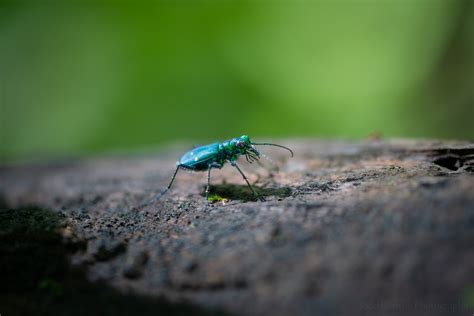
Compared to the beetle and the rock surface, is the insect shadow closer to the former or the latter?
the rock surface

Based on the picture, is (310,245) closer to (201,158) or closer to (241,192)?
(241,192)

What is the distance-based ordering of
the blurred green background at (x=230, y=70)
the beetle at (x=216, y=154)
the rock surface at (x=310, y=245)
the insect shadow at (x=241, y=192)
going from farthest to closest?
the blurred green background at (x=230, y=70), the beetle at (x=216, y=154), the insect shadow at (x=241, y=192), the rock surface at (x=310, y=245)

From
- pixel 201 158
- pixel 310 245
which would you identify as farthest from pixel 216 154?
pixel 310 245

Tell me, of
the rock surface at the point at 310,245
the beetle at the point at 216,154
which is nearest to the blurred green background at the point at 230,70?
the beetle at the point at 216,154

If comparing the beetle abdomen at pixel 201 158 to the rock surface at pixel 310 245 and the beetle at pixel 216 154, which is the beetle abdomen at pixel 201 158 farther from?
the rock surface at pixel 310 245

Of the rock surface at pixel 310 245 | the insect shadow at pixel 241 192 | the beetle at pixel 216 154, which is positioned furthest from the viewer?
the beetle at pixel 216 154

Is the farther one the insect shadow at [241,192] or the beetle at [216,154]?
the beetle at [216,154]

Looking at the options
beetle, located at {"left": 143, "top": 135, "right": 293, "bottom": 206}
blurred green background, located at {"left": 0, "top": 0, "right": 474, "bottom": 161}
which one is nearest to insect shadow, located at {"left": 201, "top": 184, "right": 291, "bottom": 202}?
beetle, located at {"left": 143, "top": 135, "right": 293, "bottom": 206}
